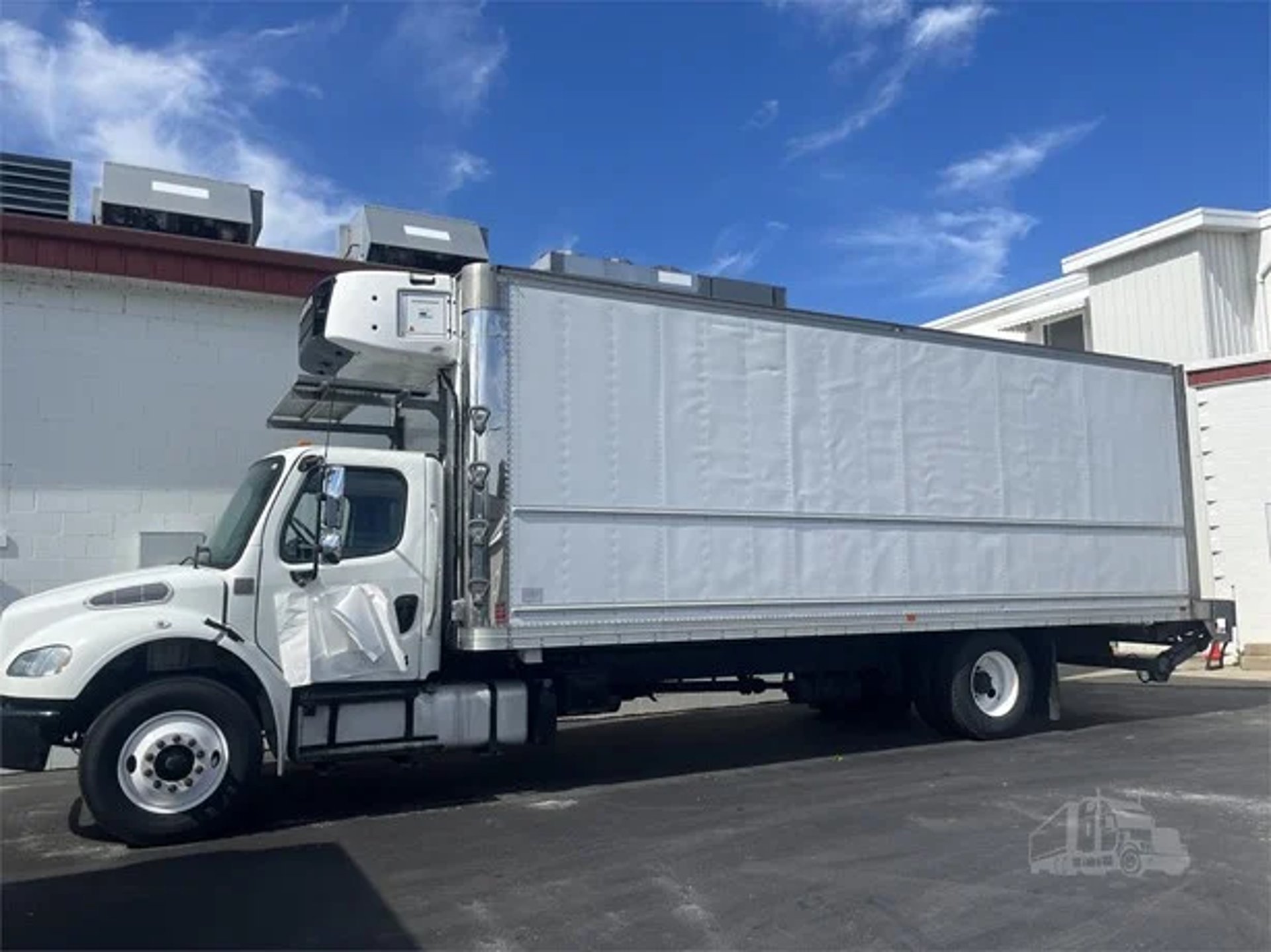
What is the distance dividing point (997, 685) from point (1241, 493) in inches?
364

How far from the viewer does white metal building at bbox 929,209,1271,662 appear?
1694 centimetres

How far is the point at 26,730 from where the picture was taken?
21.3ft

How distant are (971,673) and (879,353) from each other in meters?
3.19

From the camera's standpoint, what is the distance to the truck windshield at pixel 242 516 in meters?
7.39

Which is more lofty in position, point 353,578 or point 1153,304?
point 1153,304

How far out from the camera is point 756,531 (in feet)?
28.3

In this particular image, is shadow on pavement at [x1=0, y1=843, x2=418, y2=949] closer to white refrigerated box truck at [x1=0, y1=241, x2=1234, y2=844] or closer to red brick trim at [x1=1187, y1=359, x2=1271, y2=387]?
white refrigerated box truck at [x1=0, y1=241, x2=1234, y2=844]

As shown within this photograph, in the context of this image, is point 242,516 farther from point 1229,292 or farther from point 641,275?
point 1229,292

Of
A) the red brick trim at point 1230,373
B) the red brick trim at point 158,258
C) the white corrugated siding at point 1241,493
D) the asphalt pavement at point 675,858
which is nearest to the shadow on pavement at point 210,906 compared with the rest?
the asphalt pavement at point 675,858

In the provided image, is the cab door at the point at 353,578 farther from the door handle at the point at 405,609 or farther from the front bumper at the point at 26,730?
the front bumper at the point at 26,730

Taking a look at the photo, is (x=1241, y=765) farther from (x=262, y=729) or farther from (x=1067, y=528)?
(x=262, y=729)

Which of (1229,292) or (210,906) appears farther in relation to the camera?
(1229,292)

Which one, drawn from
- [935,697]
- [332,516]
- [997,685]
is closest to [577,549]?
[332,516]

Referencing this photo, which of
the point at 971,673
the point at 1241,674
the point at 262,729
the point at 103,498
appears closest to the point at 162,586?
the point at 262,729
